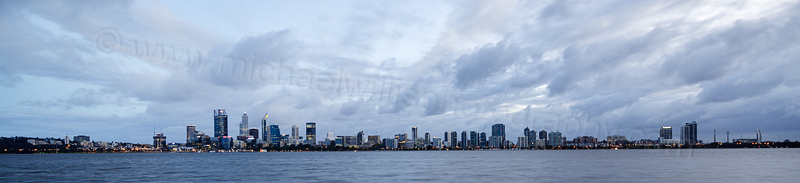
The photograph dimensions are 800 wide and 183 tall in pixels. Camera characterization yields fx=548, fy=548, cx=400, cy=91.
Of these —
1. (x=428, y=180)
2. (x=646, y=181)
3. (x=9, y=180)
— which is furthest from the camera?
(x=9, y=180)

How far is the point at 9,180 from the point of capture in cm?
8644

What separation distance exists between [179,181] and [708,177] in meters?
76.0

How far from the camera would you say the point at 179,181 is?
80.4 meters

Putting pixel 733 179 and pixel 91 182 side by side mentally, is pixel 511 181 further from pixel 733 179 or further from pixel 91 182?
pixel 91 182

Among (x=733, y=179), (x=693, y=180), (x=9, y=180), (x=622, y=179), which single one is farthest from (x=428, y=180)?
(x=9, y=180)

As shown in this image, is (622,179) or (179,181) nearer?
(622,179)

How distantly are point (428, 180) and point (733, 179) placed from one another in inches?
1629

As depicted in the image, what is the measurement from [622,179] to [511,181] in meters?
15.2

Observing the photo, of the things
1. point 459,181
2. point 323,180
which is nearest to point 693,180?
point 459,181

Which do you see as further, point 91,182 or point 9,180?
point 9,180

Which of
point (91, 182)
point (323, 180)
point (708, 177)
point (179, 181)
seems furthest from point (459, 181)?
point (91, 182)

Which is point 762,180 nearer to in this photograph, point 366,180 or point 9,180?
point 366,180

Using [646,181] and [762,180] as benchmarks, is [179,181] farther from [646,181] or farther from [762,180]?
[762,180]

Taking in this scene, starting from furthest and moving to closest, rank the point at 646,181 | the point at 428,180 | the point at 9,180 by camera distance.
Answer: the point at 9,180, the point at 428,180, the point at 646,181
